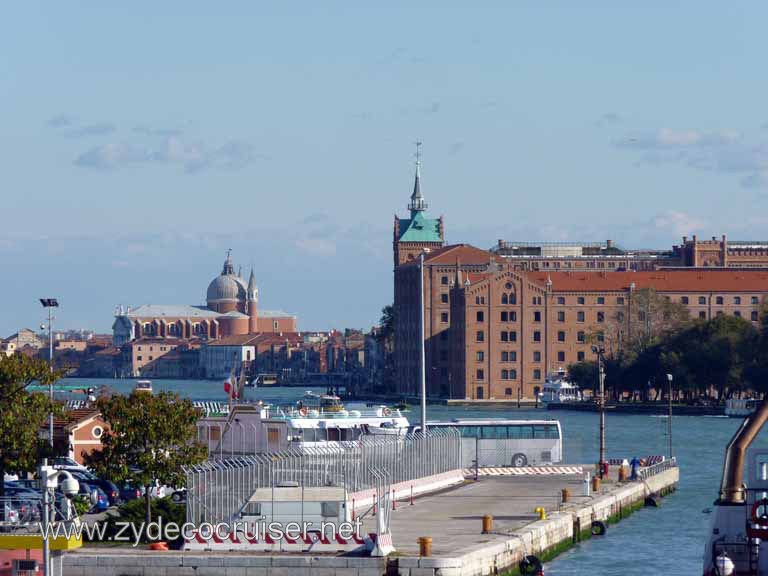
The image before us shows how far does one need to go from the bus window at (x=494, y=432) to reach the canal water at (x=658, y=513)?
428 cm

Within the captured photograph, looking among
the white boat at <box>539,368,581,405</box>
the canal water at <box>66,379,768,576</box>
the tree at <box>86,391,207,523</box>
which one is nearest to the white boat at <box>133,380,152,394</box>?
the tree at <box>86,391,207,523</box>

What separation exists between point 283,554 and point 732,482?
8731 mm

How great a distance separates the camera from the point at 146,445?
35.9 meters

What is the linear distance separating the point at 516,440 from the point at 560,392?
3172 inches

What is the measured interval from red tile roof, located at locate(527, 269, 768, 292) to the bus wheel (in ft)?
304

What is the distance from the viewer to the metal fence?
3216 centimetres

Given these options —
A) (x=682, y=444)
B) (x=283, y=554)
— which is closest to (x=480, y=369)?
(x=682, y=444)

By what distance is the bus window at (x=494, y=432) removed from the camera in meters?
57.0

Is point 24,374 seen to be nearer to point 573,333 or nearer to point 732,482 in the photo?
point 732,482

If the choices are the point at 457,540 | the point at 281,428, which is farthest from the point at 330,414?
the point at 457,540

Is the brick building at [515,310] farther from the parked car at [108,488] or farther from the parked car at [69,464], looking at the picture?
the parked car at [108,488]

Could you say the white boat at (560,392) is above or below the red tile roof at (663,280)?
below

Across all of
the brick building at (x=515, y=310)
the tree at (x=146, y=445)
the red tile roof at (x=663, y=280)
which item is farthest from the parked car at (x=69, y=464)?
the red tile roof at (x=663, y=280)

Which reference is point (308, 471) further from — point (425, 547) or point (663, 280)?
point (663, 280)
